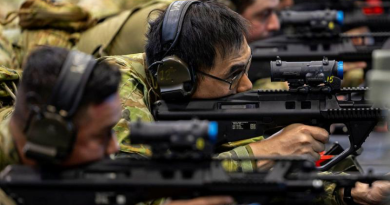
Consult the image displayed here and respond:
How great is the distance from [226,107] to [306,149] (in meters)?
0.52

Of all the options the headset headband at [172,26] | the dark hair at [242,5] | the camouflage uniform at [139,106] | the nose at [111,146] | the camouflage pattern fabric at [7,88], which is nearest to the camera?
the nose at [111,146]

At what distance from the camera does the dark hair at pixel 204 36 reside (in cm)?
552

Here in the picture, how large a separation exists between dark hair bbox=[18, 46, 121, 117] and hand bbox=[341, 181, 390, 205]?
2.01 meters

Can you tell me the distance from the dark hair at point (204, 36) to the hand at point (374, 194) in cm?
107

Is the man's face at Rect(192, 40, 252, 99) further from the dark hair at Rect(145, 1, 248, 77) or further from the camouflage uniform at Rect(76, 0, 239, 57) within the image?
the camouflage uniform at Rect(76, 0, 239, 57)

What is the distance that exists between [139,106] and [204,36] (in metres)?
0.54

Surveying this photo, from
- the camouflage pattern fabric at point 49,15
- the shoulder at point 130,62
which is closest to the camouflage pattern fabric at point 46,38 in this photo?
the camouflage pattern fabric at point 49,15

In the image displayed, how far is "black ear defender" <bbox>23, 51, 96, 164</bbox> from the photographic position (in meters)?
3.72

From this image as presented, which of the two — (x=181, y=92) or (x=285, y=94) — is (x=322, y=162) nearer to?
(x=285, y=94)

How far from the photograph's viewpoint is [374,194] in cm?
539

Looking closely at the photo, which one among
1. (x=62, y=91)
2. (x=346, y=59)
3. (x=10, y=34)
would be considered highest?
(x=62, y=91)

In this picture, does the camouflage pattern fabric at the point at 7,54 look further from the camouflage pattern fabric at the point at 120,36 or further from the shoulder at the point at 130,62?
the shoulder at the point at 130,62

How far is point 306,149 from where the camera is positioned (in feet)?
18.7

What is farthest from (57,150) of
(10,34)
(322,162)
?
(10,34)
